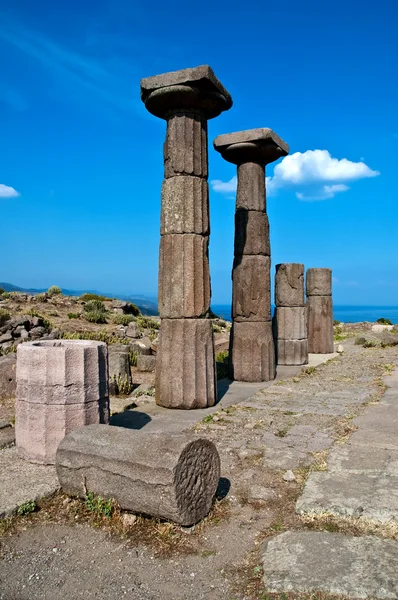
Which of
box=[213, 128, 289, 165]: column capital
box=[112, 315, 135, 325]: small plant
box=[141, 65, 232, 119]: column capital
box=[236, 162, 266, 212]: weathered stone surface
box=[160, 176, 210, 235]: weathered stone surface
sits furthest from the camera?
box=[112, 315, 135, 325]: small plant

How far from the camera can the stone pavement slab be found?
421cm

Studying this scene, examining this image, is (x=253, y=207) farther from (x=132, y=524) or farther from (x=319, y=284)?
(x=132, y=524)

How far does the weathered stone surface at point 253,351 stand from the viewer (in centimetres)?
1027

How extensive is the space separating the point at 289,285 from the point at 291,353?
1.80 metres

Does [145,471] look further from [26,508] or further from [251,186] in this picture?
[251,186]

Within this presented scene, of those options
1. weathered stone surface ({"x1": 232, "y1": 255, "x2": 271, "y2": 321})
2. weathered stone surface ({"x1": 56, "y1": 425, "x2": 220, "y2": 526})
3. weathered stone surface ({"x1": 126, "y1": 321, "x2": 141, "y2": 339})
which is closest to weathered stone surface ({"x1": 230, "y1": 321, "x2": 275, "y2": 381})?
weathered stone surface ({"x1": 232, "y1": 255, "x2": 271, "y2": 321})

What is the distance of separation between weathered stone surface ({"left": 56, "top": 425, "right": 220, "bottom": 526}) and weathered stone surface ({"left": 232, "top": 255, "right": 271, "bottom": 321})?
6.21m

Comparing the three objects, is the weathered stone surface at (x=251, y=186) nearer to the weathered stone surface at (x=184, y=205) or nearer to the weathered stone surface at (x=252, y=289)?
the weathered stone surface at (x=252, y=289)

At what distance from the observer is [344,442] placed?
6008 mm

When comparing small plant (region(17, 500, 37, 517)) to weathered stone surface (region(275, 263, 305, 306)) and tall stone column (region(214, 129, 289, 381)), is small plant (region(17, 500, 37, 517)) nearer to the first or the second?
tall stone column (region(214, 129, 289, 381))

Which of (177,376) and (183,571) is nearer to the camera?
(183,571)

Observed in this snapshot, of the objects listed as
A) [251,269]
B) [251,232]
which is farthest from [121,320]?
[251,232]

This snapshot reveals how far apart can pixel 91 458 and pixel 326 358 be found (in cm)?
1118

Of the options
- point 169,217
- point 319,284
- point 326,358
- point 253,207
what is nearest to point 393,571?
point 169,217
